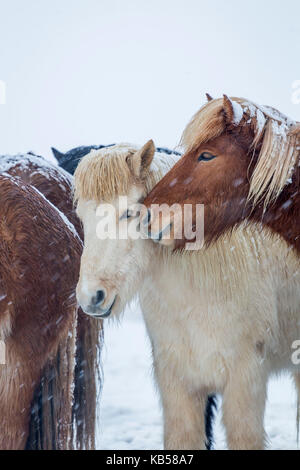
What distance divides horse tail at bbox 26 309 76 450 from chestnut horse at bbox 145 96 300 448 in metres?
0.48

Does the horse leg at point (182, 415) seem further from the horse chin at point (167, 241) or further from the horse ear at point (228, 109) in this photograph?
the horse ear at point (228, 109)

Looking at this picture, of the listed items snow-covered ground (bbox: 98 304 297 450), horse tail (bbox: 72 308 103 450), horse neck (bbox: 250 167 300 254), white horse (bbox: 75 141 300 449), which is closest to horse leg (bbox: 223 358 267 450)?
white horse (bbox: 75 141 300 449)

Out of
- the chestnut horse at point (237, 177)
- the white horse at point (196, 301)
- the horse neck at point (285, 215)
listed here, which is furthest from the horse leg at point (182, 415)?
the horse neck at point (285, 215)

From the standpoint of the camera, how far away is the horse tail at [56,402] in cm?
139

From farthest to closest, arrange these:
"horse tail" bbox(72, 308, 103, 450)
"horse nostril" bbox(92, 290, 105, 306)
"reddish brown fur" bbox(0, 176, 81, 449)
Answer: "horse tail" bbox(72, 308, 103, 450), "reddish brown fur" bbox(0, 176, 81, 449), "horse nostril" bbox(92, 290, 105, 306)

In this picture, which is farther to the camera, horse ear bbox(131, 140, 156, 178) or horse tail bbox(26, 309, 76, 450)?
horse tail bbox(26, 309, 76, 450)

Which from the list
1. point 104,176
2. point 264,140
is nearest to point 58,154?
point 104,176

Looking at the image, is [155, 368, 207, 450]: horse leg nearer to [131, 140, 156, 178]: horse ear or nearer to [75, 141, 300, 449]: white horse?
[75, 141, 300, 449]: white horse

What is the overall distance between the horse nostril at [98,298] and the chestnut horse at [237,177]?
0.18 metres

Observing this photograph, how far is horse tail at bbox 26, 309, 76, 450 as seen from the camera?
139cm

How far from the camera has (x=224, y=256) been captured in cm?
132

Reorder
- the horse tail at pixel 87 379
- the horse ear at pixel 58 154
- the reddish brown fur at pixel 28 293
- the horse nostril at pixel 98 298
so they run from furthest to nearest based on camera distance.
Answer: the horse ear at pixel 58 154, the horse tail at pixel 87 379, the reddish brown fur at pixel 28 293, the horse nostril at pixel 98 298

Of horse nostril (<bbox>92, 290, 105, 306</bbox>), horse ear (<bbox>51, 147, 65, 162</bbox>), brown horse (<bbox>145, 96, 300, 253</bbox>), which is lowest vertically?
horse nostril (<bbox>92, 290, 105, 306</bbox>)
